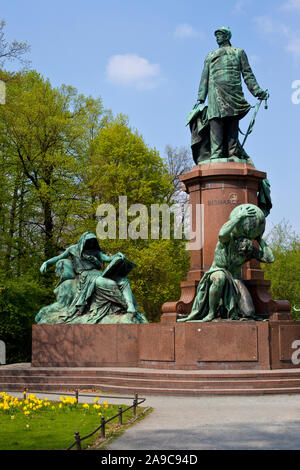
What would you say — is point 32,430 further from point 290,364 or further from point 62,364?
point 62,364

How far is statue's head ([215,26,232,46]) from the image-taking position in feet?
55.0

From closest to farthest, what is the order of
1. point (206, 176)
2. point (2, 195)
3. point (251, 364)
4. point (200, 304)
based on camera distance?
point (251, 364), point (200, 304), point (206, 176), point (2, 195)

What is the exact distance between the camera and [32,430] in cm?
804

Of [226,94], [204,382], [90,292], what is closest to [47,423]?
[204,382]

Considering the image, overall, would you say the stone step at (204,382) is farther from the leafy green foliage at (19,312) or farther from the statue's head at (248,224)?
the leafy green foliage at (19,312)

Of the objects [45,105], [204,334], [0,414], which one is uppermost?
[45,105]

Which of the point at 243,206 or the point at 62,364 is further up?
the point at 243,206

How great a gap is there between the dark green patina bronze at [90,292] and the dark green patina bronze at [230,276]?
8.98 ft

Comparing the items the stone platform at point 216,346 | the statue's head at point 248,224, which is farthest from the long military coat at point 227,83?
the stone platform at point 216,346

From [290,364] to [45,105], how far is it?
19518mm

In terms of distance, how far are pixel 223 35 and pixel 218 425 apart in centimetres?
1178

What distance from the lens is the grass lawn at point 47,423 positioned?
282 inches
